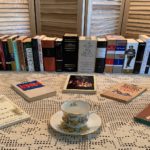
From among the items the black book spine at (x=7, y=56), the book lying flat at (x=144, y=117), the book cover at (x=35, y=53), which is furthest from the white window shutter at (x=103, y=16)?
the book lying flat at (x=144, y=117)

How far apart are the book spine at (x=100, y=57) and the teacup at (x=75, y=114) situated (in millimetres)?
511

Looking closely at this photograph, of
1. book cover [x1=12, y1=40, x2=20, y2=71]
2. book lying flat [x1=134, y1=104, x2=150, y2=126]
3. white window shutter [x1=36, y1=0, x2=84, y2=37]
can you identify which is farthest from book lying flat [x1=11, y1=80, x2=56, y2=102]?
white window shutter [x1=36, y1=0, x2=84, y2=37]

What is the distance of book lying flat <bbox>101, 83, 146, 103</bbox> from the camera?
2.60 ft

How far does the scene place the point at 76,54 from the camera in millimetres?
1075

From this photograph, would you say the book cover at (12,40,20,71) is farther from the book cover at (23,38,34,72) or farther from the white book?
the white book

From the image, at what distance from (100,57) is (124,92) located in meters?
0.31

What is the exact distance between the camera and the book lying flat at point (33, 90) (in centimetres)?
78

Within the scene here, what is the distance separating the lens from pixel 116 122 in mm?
653

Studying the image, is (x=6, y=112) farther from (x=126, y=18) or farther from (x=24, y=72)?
(x=126, y=18)

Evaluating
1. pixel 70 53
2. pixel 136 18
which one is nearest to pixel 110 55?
pixel 70 53

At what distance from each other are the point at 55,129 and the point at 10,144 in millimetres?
139

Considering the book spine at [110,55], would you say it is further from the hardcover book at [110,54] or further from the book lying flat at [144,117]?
the book lying flat at [144,117]

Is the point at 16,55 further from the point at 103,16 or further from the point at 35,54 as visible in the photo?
the point at 103,16

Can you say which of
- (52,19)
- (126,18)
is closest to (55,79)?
(52,19)
